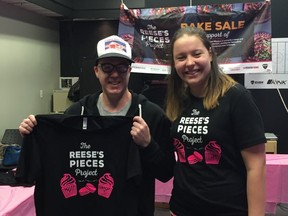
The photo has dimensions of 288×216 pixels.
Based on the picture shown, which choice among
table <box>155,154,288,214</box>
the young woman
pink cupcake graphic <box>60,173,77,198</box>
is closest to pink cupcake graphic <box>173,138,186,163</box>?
the young woman

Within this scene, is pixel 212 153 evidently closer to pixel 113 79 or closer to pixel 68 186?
pixel 113 79

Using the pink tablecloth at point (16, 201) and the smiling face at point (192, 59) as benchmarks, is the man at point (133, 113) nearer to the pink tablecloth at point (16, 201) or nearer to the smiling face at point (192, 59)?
the smiling face at point (192, 59)

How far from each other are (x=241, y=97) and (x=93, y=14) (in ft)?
20.5

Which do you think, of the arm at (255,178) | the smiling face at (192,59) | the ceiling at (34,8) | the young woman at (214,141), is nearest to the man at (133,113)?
the young woman at (214,141)

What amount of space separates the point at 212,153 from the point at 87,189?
1.93 ft

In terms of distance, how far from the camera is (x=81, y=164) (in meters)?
1.54

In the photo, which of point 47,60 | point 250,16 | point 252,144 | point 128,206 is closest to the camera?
point 252,144

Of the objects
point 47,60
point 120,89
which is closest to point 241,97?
point 120,89

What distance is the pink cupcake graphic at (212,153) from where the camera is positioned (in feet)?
4.39

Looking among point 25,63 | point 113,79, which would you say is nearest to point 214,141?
point 113,79

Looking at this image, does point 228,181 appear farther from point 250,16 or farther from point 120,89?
point 250,16

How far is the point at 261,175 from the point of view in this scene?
131cm

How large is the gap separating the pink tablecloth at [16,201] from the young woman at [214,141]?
1115 millimetres

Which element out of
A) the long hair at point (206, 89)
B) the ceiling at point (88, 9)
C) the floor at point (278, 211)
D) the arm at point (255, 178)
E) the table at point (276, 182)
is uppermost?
the ceiling at point (88, 9)
